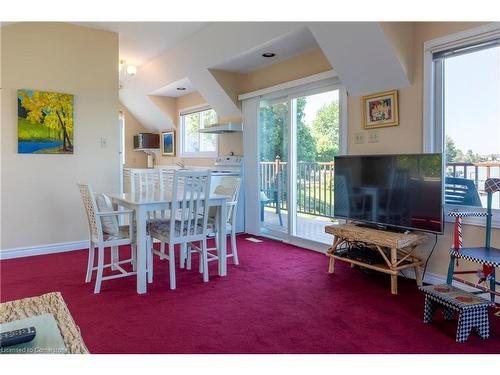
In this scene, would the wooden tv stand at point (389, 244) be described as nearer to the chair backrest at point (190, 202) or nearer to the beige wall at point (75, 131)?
the chair backrest at point (190, 202)

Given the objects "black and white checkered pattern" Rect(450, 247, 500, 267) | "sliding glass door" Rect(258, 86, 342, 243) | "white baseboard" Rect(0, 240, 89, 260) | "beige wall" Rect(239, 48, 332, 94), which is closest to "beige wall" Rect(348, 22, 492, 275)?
"black and white checkered pattern" Rect(450, 247, 500, 267)

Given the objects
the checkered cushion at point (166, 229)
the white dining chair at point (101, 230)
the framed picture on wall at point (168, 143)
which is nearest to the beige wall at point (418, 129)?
the checkered cushion at point (166, 229)

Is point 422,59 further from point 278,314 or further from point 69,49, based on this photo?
point 69,49

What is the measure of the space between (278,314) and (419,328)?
90cm

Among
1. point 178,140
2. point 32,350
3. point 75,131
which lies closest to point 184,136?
point 178,140

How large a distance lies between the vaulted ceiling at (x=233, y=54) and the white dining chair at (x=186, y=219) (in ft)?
5.54

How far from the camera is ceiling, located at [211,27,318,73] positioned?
3.95 m

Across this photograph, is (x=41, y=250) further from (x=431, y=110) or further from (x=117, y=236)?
(x=431, y=110)

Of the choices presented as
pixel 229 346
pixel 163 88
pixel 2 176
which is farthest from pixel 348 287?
pixel 163 88

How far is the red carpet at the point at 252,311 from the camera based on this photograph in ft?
7.09

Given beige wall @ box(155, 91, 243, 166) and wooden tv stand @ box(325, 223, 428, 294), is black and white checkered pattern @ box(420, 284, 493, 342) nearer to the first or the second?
wooden tv stand @ box(325, 223, 428, 294)

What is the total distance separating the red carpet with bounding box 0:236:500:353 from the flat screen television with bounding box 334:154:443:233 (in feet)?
1.84

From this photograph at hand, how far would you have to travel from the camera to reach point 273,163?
201 inches

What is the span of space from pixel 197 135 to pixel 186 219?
153 inches
